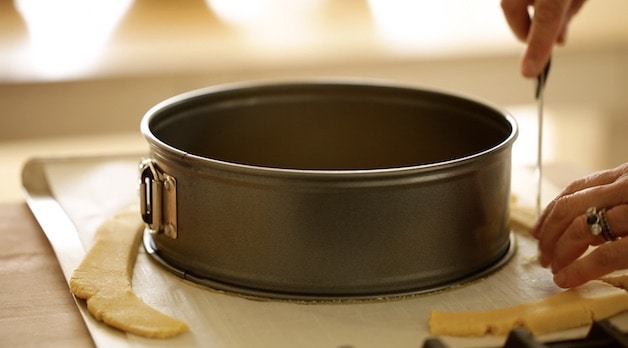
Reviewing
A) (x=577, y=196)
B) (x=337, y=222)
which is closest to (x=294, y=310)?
(x=337, y=222)

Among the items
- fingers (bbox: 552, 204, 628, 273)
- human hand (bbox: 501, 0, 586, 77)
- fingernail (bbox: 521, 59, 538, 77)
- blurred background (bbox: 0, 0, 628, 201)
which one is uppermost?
human hand (bbox: 501, 0, 586, 77)

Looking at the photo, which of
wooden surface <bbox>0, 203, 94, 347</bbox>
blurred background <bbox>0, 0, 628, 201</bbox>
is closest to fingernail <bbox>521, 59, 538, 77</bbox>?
wooden surface <bbox>0, 203, 94, 347</bbox>

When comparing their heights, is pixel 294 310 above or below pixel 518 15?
below

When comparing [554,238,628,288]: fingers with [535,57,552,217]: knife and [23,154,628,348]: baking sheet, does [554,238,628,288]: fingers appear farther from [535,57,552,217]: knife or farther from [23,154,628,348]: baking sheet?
[535,57,552,217]: knife

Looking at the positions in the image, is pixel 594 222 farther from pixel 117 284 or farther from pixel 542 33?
pixel 117 284

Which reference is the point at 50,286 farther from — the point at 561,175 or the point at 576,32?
the point at 576,32

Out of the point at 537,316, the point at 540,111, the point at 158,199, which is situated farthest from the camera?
the point at 540,111

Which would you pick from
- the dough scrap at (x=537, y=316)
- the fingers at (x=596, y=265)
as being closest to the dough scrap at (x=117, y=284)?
the dough scrap at (x=537, y=316)
